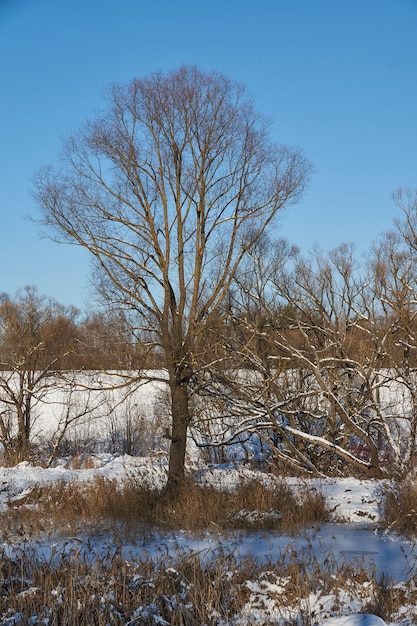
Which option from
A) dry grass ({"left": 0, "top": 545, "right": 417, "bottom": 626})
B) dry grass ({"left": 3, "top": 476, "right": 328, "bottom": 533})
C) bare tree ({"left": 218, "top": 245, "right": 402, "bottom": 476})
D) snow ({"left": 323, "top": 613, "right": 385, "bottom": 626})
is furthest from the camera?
bare tree ({"left": 218, "top": 245, "right": 402, "bottom": 476})

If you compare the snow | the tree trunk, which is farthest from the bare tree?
the snow

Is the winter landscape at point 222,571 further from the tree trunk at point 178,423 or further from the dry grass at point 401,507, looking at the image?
the tree trunk at point 178,423

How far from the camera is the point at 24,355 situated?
20984 millimetres

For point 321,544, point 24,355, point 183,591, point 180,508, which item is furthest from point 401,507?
point 24,355

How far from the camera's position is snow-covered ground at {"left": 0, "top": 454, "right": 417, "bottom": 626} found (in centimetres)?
448

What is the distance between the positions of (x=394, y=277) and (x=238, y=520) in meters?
16.8

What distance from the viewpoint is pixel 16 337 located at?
21.5 m

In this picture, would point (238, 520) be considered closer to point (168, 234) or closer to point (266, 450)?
point (168, 234)

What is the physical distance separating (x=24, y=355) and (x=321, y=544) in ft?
55.7

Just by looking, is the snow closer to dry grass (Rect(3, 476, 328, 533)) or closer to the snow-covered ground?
the snow-covered ground

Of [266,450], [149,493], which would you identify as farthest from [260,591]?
[266,450]

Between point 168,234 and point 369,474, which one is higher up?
point 168,234

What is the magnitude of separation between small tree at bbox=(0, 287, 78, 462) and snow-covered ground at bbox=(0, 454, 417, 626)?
32.8 feet

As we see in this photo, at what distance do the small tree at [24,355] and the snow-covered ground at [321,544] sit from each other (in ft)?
32.8
